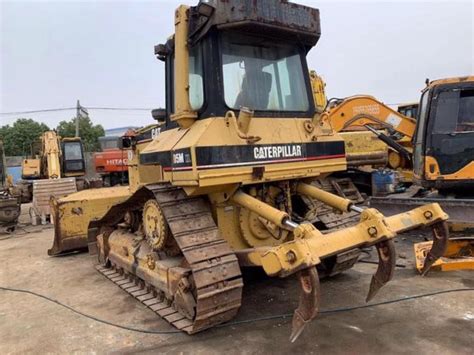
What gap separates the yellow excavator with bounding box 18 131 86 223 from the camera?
12.7 meters

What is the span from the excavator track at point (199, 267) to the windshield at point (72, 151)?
47.0 feet

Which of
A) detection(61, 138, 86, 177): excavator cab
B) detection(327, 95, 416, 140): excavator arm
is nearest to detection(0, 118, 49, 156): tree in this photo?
detection(61, 138, 86, 177): excavator cab

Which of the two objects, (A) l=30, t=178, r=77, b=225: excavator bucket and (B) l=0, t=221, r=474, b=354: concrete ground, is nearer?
(B) l=0, t=221, r=474, b=354: concrete ground

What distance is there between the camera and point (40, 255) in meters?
7.71

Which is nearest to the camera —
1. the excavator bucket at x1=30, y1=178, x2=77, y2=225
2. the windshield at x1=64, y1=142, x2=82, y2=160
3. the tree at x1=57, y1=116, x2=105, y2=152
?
the excavator bucket at x1=30, y1=178, x2=77, y2=225

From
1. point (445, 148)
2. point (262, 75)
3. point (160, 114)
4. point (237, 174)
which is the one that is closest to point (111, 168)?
point (160, 114)

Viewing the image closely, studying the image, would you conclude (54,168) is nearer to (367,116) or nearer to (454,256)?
(367,116)

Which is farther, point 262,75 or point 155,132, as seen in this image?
point 155,132

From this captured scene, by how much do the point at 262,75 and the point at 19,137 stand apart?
44.1 metres

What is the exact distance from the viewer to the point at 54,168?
15070 mm

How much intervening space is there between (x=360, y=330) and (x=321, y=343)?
43 cm

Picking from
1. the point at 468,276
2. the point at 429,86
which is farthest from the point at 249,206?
the point at 429,86

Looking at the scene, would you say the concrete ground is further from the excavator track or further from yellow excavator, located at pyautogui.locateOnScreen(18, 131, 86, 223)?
yellow excavator, located at pyautogui.locateOnScreen(18, 131, 86, 223)

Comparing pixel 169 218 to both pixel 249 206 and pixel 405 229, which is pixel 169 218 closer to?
pixel 249 206
